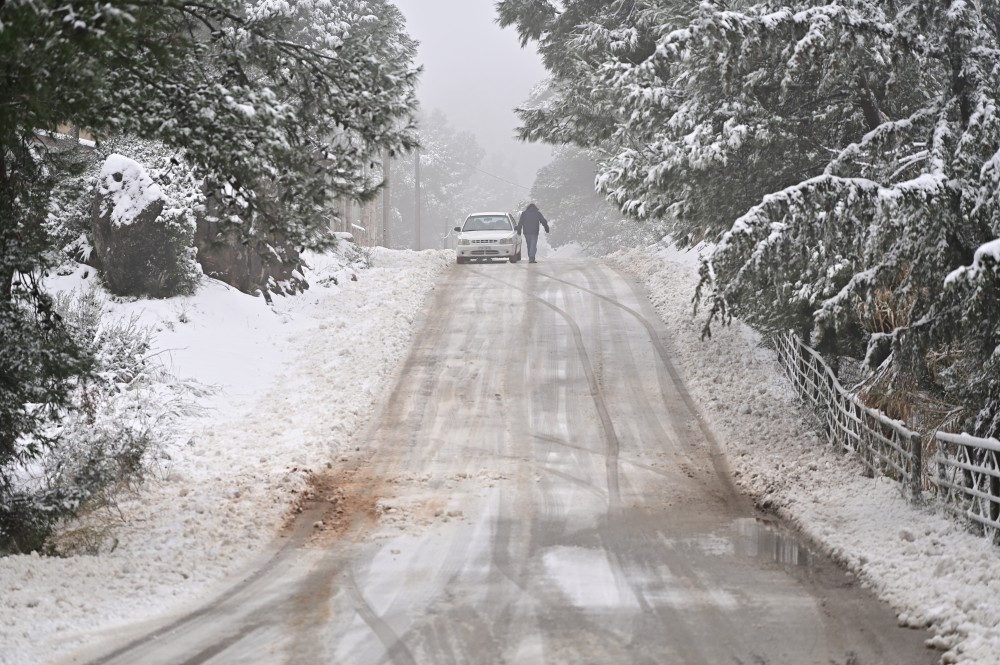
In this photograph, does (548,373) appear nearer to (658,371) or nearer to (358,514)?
(658,371)

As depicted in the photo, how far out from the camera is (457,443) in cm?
1326

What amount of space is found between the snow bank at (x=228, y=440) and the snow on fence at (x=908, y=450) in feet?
20.8

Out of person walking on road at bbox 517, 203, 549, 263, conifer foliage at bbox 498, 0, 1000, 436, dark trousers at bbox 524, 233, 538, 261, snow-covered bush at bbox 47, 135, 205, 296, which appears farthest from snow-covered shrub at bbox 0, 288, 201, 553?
person walking on road at bbox 517, 203, 549, 263

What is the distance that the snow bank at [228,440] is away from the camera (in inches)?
286

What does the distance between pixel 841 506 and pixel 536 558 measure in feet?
11.2

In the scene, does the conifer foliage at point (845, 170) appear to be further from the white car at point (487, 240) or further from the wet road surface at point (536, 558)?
the white car at point (487, 240)

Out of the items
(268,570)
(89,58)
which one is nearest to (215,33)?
(89,58)

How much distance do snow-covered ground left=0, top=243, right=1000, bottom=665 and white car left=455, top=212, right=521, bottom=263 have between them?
19.2 ft

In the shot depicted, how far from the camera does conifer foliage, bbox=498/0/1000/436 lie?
30.6 ft

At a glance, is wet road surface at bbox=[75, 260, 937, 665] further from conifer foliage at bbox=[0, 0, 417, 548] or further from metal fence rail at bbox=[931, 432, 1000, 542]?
conifer foliage at bbox=[0, 0, 417, 548]

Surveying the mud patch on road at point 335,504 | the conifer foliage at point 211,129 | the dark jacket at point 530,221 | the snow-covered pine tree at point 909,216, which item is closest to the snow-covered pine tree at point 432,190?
the dark jacket at point 530,221

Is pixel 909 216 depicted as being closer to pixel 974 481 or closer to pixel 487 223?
pixel 974 481

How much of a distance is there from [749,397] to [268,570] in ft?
29.5

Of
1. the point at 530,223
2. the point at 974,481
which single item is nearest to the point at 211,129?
the point at 974,481
